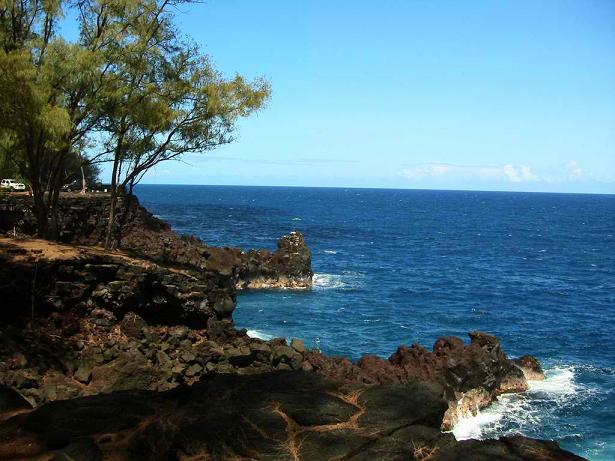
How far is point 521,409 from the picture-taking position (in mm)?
30797

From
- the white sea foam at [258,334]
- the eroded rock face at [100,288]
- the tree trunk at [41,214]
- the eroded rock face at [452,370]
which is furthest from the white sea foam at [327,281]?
the tree trunk at [41,214]

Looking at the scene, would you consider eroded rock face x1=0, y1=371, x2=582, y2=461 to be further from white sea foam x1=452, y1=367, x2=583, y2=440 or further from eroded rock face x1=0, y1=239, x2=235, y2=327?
white sea foam x1=452, y1=367, x2=583, y2=440

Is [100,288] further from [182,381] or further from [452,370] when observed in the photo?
[452,370]

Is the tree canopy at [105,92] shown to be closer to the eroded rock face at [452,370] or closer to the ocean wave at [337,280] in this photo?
the eroded rock face at [452,370]

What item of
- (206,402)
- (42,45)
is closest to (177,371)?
(206,402)

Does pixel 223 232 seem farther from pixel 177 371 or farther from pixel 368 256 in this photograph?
pixel 177 371

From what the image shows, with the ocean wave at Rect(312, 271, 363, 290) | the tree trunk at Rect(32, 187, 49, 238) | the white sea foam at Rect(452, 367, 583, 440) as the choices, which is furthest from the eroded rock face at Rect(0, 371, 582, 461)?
the ocean wave at Rect(312, 271, 363, 290)

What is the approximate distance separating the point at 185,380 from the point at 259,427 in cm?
1134

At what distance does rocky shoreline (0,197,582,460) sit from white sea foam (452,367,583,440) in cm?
59

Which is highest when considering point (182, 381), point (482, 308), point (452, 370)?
point (182, 381)

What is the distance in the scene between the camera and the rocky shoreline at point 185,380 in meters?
9.64

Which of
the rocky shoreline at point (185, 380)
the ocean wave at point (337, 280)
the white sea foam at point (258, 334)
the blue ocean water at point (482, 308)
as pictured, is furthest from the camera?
the ocean wave at point (337, 280)

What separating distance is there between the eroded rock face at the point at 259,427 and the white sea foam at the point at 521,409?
1770 centimetres

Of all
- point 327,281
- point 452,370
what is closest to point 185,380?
point 452,370
